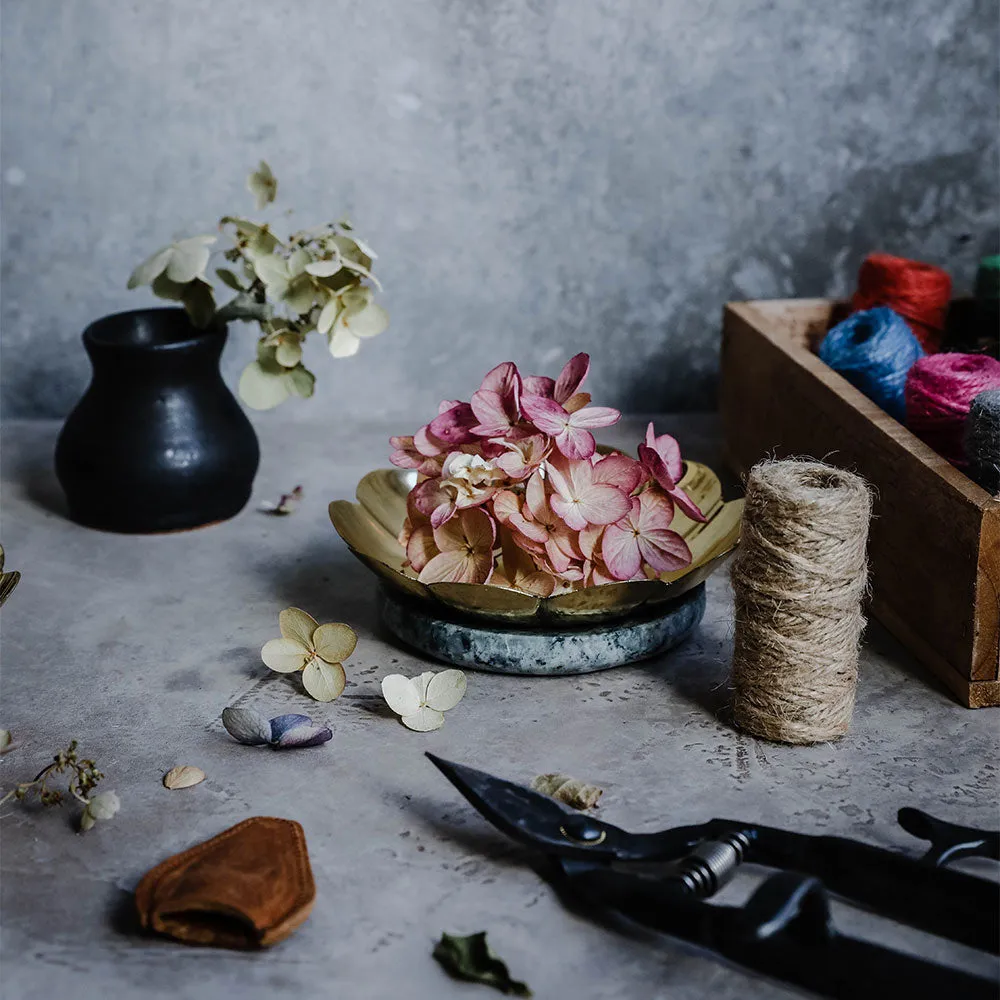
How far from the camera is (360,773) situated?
0.98 metres

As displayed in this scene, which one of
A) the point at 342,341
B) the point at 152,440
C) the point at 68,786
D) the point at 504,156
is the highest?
the point at 504,156

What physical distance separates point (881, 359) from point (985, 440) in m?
0.34

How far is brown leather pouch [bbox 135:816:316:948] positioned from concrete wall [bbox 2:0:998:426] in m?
1.21

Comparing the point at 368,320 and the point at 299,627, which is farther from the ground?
the point at 368,320

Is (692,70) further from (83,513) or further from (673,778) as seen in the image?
(673,778)

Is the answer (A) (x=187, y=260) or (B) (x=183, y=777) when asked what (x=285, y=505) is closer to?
(A) (x=187, y=260)

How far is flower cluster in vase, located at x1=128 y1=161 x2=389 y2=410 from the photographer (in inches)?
56.1

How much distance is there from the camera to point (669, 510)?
112 cm

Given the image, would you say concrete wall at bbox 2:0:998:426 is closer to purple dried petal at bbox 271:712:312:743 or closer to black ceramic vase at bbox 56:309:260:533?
black ceramic vase at bbox 56:309:260:533

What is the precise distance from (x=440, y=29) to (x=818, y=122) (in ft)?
1.97

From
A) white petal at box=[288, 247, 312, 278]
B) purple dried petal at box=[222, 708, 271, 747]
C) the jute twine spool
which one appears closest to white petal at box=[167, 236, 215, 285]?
white petal at box=[288, 247, 312, 278]

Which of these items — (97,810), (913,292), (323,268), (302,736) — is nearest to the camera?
(97,810)

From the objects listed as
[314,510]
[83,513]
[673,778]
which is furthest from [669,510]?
[83,513]

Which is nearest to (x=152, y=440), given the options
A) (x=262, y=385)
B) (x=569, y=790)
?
(x=262, y=385)
